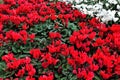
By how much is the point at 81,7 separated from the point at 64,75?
8.22 ft

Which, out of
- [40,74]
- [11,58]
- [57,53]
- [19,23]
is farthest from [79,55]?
[19,23]

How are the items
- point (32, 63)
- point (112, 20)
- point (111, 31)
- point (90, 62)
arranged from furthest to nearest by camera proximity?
point (112, 20) → point (111, 31) → point (32, 63) → point (90, 62)

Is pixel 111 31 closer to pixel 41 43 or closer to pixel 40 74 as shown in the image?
pixel 41 43

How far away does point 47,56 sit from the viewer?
4188 mm

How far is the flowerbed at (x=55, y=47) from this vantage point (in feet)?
13.4

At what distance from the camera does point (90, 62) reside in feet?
13.4

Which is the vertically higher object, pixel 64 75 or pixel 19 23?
pixel 19 23

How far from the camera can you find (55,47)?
443 centimetres

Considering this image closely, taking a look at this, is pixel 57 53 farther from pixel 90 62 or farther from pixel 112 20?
pixel 112 20

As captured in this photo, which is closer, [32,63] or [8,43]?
[32,63]

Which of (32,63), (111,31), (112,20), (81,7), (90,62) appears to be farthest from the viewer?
(81,7)

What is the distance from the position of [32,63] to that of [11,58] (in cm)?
31

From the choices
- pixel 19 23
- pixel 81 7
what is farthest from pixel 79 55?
pixel 81 7

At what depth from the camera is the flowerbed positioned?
4.09 meters
